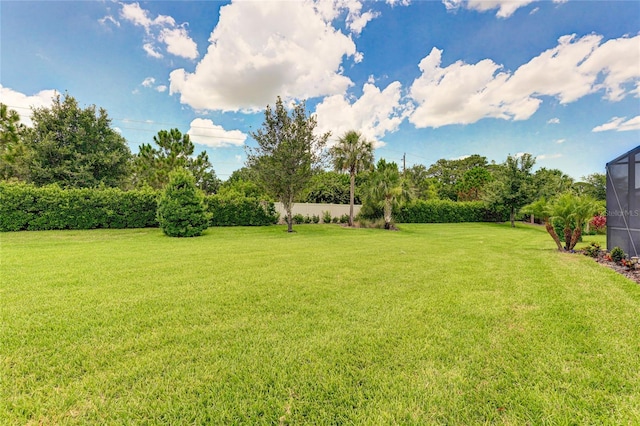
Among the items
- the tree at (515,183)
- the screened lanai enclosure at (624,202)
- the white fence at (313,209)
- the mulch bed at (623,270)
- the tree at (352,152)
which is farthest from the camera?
the tree at (515,183)

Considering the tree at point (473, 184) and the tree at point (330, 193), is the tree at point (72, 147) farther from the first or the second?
the tree at point (473, 184)

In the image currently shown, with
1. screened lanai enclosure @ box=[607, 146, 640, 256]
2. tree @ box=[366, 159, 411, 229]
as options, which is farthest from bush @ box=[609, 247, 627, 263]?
tree @ box=[366, 159, 411, 229]

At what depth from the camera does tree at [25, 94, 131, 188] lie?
708 inches

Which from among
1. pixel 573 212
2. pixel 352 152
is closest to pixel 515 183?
pixel 352 152

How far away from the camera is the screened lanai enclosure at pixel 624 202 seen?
6102 mm

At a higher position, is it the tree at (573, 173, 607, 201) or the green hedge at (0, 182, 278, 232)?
the tree at (573, 173, 607, 201)

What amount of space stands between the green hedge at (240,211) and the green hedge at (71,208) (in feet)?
10.4

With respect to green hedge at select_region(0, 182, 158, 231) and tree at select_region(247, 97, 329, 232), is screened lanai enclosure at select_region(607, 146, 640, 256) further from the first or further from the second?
green hedge at select_region(0, 182, 158, 231)

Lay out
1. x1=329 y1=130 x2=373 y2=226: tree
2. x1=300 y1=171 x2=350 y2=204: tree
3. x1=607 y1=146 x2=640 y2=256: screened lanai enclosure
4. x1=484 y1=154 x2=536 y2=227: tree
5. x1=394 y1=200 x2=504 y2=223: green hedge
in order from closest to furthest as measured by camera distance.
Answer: x1=607 y1=146 x2=640 y2=256: screened lanai enclosure, x1=329 y1=130 x2=373 y2=226: tree, x1=484 y1=154 x2=536 y2=227: tree, x1=394 y1=200 x2=504 y2=223: green hedge, x1=300 y1=171 x2=350 y2=204: tree

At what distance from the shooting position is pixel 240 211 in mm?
16734

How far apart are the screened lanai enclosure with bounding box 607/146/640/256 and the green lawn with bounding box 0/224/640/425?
9.73 feet

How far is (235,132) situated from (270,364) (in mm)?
23780

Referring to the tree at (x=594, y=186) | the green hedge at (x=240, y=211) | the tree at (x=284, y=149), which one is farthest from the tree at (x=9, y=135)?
the tree at (x=594, y=186)

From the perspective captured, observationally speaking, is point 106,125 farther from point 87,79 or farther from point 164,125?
point 87,79
